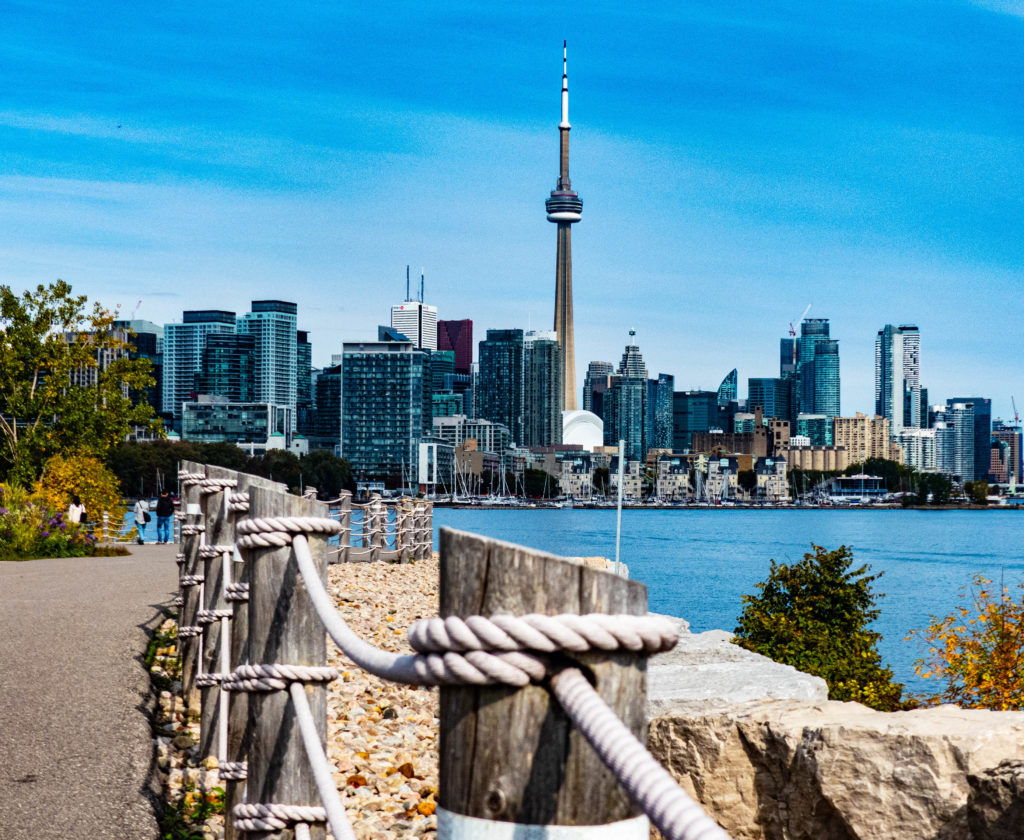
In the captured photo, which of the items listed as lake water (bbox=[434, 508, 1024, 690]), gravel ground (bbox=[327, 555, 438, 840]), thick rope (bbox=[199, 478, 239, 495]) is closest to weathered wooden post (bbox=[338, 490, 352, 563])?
gravel ground (bbox=[327, 555, 438, 840])

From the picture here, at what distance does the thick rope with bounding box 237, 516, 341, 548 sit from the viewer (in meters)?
3.55

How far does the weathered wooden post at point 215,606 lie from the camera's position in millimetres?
6125

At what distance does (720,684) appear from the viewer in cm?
666

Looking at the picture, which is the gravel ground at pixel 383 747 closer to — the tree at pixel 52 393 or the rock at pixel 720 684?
the rock at pixel 720 684

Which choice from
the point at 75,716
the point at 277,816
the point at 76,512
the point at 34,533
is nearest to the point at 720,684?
the point at 277,816

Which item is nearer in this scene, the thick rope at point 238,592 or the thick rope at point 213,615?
the thick rope at point 238,592

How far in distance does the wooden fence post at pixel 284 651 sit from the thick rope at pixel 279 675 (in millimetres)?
45

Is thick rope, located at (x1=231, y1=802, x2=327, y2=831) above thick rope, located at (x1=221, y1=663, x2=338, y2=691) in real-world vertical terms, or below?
below

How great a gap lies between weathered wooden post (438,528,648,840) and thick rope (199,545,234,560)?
14.9 feet

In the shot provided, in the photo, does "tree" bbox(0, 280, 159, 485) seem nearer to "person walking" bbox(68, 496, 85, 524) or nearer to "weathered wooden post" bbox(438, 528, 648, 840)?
"person walking" bbox(68, 496, 85, 524)

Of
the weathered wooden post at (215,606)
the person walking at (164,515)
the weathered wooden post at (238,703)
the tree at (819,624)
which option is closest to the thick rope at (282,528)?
the weathered wooden post at (238,703)

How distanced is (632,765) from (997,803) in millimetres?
3699

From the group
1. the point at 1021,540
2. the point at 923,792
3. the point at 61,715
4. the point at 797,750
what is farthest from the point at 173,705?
the point at 1021,540

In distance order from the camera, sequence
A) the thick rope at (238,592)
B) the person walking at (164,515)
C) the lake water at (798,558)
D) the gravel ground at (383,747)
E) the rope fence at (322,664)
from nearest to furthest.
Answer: the rope fence at (322,664), the thick rope at (238,592), the gravel ground at (383,747), the person walking at (164,515), the lake water at (798,558)
